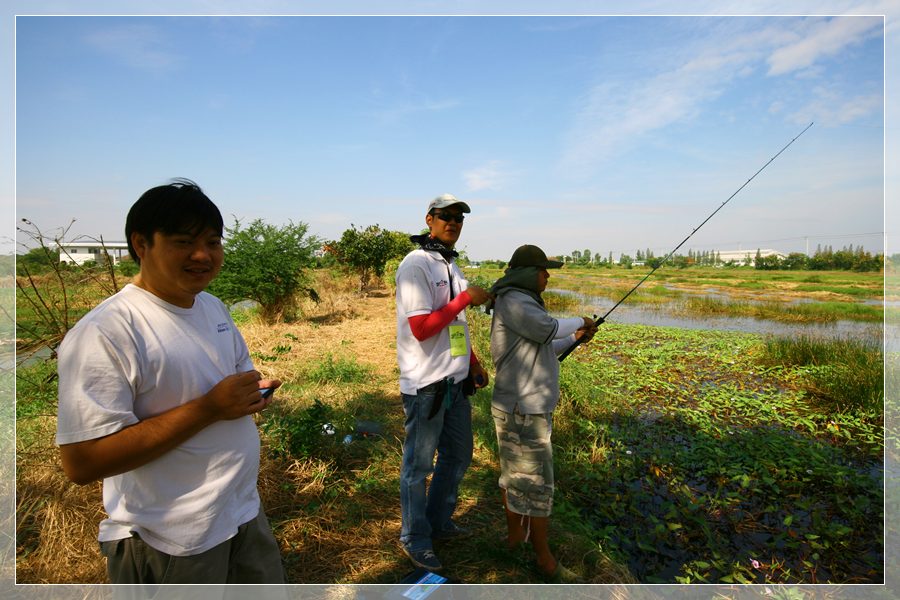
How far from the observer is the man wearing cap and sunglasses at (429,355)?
2.24m

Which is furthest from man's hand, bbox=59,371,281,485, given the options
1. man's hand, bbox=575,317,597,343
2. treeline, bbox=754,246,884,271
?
treeline, bbox=754,246,884,271

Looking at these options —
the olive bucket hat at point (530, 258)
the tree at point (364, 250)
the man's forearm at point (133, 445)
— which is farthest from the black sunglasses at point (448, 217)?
the tree at point (364, 250)

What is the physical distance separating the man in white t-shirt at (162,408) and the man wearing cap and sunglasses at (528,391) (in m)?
1.41

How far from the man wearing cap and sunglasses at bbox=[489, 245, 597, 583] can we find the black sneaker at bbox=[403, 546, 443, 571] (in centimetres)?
49

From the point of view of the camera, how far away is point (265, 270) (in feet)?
33.8

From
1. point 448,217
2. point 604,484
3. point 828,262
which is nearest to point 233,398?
point 448,217

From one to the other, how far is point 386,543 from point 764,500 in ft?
10.9

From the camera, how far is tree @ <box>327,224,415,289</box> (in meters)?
18.1

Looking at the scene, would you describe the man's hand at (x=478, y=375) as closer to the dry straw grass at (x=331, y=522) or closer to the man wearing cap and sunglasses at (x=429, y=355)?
the man wearing cap and sunglasses at (x=429, y=355)

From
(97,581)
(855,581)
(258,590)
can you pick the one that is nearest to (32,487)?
(97,581)

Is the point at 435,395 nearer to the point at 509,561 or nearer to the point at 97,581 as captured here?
the point at 509,561

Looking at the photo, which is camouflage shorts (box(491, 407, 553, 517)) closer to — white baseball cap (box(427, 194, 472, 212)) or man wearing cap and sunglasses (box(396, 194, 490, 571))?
man wearing cap and sunglasses (box(396, 194, 490, 571))

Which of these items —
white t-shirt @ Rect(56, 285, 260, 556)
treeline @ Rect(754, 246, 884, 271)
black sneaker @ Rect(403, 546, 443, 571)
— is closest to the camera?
white t-shirt @ Rect(56, 285, 260, 556)

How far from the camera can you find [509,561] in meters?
2.49
